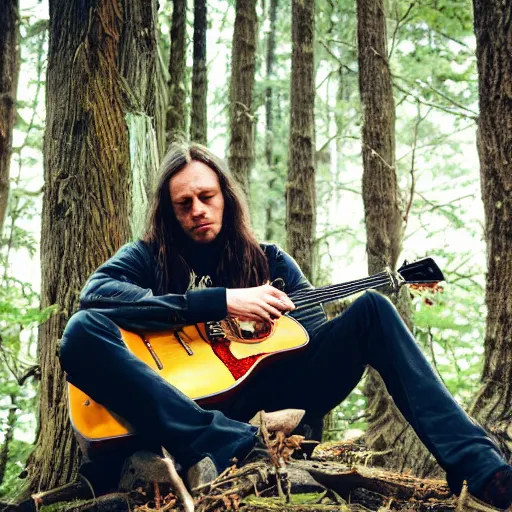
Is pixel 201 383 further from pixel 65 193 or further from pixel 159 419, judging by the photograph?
pixel 65 193

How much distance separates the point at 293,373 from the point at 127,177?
4.86 ft

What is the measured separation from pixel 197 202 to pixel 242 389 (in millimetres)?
865

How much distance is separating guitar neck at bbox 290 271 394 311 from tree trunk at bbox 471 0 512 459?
34.1 inches

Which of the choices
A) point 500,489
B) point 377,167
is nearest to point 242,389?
point 500,489

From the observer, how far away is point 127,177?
3639 millimetres

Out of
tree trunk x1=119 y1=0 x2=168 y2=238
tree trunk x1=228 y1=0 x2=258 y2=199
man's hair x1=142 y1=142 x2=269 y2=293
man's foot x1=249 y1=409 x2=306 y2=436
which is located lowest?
man's foot x1=249 y1=409 x2=306 y2=436

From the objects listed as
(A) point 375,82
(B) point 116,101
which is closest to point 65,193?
(B) point 116,101

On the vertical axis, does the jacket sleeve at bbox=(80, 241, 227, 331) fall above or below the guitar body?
above

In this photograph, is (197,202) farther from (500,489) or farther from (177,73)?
(177,73)

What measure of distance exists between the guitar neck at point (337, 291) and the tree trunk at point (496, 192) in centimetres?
87

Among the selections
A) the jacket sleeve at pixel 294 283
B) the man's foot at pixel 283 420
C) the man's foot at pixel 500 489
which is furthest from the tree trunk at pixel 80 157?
the man's foot at pixel 500 489

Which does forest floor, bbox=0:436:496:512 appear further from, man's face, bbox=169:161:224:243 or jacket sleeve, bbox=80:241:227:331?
man's face, bbox=169:161:224:243

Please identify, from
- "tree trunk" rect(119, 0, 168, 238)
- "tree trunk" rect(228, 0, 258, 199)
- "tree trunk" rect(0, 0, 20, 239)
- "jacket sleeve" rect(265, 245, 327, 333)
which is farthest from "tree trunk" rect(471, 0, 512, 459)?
"tree trunk" rect(228, 0, 258, 199)

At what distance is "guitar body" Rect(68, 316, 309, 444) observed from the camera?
2.62 metres
